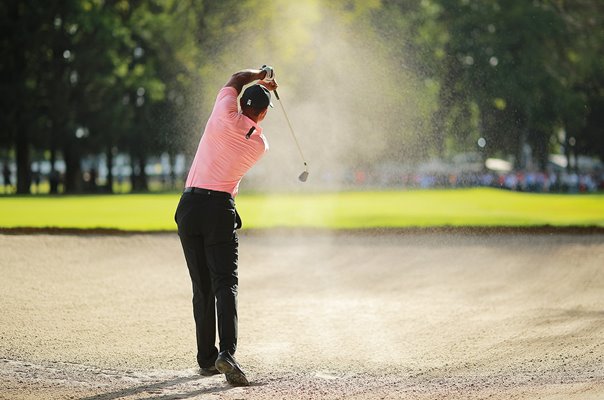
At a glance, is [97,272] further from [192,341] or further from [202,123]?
[202,123]

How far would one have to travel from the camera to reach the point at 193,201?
6.74m

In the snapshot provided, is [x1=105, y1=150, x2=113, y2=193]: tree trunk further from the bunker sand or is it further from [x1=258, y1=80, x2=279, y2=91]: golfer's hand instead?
[x1=258, y1=80, x2=279, y2=91]: golfer's hand

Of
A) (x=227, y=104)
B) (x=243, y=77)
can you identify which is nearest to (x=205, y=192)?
(x=227, y=104)

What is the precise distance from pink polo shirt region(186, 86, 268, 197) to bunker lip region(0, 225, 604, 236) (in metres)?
11.6

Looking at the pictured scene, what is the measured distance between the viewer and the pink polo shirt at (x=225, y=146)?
6641mm

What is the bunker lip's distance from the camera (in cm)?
1795

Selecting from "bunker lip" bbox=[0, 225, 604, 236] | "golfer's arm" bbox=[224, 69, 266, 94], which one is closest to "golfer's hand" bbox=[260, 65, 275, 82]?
"golfer's arm" bbox=[224, 69, 266, 94]

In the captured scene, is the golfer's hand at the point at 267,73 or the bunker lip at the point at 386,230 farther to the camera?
the bunker lip at the point at 386,230

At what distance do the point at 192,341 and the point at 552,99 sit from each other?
145 feet

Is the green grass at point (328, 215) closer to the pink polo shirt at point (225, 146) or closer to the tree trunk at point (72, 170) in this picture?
the pink polo shirt at point (225, 146)

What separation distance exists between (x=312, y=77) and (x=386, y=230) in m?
25.1

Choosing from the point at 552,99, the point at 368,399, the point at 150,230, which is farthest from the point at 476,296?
the point at 552,99

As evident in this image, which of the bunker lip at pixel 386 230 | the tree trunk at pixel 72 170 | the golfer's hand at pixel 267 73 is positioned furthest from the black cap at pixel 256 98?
the tree trunk at pixel 72 170

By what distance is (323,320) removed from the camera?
32.2 ft
